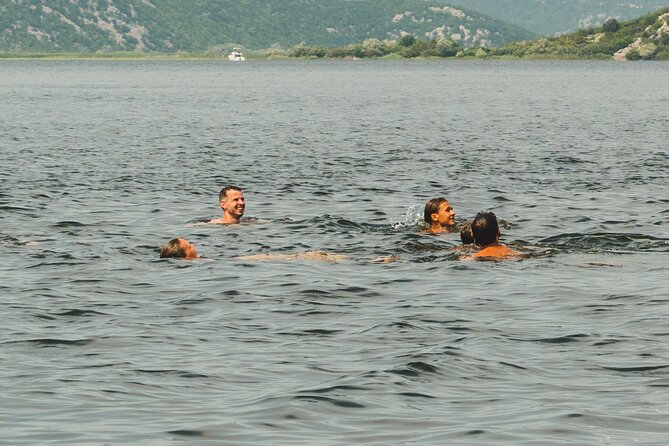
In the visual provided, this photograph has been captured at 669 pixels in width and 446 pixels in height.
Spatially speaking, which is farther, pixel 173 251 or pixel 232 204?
pixel 232 204

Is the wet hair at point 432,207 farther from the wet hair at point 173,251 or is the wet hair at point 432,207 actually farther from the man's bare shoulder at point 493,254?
the wet hair at point 173,251

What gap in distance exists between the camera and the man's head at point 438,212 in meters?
27.3

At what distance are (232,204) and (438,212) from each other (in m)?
4.87

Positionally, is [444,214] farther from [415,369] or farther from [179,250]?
[415,369]

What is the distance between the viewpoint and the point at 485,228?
23.2 m

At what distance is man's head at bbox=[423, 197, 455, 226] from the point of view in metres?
27.3

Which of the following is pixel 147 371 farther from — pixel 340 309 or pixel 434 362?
pixel 340 309

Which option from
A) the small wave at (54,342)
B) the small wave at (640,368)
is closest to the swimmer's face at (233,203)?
the small wave at (54,342)

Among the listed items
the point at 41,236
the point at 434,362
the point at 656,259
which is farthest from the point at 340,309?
the point at 41,236

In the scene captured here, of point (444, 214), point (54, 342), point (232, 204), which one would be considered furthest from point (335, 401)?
point (232, 204)

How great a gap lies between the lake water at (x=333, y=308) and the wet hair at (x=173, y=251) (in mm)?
189

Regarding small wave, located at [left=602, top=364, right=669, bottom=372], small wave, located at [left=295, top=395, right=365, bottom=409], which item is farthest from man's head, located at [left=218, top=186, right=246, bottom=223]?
small wave, located at [left=295, top=395, right=365, bottom=409]

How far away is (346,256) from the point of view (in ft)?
81.4

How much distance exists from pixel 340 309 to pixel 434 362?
13.4 ft
